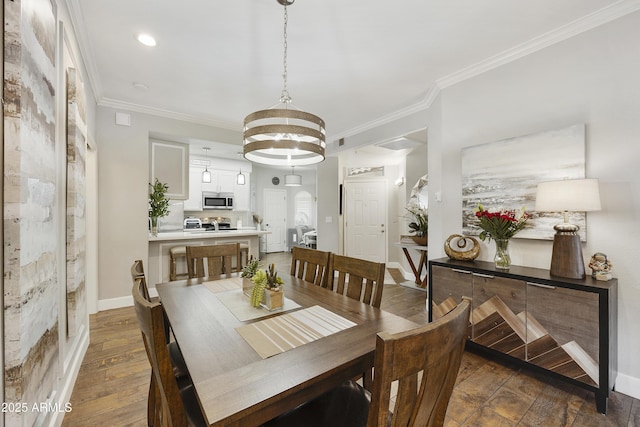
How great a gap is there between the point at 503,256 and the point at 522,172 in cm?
73

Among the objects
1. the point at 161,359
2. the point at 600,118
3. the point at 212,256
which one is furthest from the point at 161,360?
the point at 600,118

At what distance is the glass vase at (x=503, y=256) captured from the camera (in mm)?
2188

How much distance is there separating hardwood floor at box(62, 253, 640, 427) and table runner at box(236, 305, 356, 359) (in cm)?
104

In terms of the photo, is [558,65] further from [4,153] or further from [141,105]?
[141,105]

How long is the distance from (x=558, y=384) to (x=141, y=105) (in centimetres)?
507

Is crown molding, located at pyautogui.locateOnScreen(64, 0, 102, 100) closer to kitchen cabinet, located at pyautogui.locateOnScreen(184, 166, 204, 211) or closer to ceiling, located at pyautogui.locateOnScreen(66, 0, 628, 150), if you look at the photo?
ceiling, located at pyautogui.locateOnScreen(66, 0, 628, 150)

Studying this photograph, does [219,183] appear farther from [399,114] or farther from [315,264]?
[315,264]

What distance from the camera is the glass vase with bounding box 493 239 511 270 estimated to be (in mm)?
2188

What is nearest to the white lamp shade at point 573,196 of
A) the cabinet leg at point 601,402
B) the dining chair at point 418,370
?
the cabinet leg at point 601,402

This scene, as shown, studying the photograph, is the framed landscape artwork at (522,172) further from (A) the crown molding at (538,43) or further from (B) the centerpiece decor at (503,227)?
(A) the crown molding at (538,43)

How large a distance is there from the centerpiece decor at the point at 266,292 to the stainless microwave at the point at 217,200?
5.36 meters

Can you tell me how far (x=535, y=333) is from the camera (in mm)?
1909

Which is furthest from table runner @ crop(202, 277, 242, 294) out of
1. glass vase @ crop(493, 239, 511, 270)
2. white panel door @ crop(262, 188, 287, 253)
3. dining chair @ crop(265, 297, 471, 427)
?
white panel door @ crop(262, 188, 287, 253)

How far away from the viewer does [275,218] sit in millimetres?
8461
